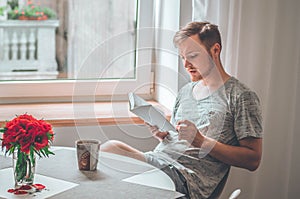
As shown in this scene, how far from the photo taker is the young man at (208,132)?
6.98 ft

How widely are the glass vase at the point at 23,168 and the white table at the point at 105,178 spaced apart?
0.07m

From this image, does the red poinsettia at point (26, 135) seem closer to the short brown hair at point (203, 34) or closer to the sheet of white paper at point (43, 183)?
the sheet of white paper at point (43, 183)

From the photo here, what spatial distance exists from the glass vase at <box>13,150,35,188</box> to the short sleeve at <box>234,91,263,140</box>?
0.81 metres

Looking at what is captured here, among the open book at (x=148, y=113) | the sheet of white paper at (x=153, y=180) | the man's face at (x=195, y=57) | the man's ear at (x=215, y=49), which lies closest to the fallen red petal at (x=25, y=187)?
the sheet of white paper at (x=153, y=180)

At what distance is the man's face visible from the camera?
2.21 meters

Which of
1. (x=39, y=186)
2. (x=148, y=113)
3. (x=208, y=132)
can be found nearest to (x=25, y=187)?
(x=39, y=186)

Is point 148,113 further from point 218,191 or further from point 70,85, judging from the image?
point 70,85

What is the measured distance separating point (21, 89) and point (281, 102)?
1280mm

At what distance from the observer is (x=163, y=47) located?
286 centimetres

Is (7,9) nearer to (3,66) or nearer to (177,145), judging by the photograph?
(3,66)

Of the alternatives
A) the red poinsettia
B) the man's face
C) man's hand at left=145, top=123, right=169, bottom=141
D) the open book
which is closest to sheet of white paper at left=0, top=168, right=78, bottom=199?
the red poinsettia

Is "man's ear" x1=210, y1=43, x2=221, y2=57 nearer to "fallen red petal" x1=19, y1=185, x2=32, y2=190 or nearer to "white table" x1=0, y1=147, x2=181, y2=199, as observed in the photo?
"white table" x1=0, y1=147, x2=181, y2=199

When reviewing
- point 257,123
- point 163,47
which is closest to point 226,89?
point 257,123

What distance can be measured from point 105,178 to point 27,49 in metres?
1.31
